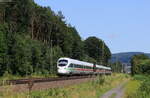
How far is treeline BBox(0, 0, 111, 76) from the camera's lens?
58.8 meters

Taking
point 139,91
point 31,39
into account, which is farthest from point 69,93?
point 31,39

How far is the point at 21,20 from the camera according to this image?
83.4 m

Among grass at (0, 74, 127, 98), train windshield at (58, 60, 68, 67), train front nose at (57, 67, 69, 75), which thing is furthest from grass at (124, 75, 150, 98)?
train windshield at (58, 60, 68, 67)

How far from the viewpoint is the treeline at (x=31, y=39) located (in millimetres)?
58750

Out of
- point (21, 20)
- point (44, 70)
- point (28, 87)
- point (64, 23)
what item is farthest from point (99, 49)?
point (28, 87)

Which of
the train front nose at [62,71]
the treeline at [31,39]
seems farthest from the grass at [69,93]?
the treeline at [31,39]

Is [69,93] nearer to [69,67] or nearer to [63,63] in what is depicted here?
[69,67]

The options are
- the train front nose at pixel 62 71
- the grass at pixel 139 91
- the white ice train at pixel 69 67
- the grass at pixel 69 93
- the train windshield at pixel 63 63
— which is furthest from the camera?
the train windshield at pixel 63 63

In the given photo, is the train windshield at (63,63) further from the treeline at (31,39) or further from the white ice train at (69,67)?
the treeline at (31,39)

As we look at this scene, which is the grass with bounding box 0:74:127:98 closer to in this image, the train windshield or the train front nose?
the train front nose

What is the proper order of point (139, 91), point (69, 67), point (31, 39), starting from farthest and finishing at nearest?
point (31, 39)
point (69, 67)
point (139, 91)

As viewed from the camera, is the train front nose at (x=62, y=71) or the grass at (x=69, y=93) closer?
the grass at (x=69, y=93)

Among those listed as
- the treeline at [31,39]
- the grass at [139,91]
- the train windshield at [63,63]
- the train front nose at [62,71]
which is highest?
the treeline at [31,39]

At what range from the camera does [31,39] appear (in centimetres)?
7000
